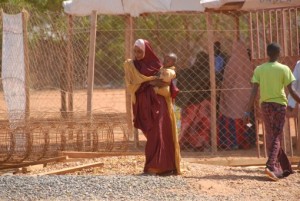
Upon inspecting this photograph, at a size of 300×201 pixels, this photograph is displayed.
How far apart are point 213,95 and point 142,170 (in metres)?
2.69

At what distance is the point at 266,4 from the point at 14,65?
3679 mm

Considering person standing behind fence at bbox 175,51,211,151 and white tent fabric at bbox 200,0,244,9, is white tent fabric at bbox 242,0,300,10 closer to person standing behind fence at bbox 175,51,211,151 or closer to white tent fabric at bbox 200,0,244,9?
white tent fabric at bbox 200,0,244,9

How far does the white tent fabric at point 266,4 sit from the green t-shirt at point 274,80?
7.03 ft

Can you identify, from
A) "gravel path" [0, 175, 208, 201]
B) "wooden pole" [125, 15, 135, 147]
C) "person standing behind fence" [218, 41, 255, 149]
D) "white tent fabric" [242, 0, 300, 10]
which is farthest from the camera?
"person standing behind fence" [218, 41, 255, 149]

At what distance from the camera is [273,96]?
→ 9.09 meters

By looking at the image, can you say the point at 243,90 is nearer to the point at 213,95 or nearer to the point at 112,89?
the point at 213,95

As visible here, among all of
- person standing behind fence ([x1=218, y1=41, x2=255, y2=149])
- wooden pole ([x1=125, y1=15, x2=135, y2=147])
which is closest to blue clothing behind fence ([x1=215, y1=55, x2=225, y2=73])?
person standing behind fence ([x1=218, y1=41, x2=255, y2=149])

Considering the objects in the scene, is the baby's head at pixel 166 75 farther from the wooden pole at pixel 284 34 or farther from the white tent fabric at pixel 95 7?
the white tent fabric at pixel 95 7

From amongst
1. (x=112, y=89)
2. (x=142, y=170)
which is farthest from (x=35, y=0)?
(x=112, y=89)

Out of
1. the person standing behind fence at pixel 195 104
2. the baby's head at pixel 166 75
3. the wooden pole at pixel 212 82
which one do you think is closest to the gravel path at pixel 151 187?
the baby's head at pixel 166 75

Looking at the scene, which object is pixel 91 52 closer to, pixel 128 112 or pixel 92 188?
pixel 128 112

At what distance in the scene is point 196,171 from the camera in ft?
31.8

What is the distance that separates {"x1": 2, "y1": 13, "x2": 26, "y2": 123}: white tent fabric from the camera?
36.3 ft

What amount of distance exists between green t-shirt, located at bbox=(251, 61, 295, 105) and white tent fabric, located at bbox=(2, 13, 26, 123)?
3.70 metres
